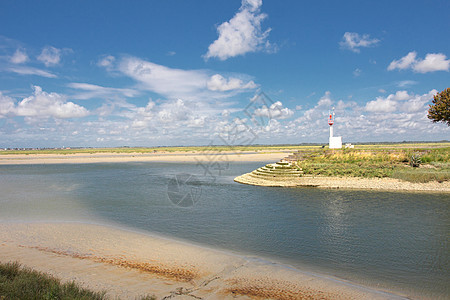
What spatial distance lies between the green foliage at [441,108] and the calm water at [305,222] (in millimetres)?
22586

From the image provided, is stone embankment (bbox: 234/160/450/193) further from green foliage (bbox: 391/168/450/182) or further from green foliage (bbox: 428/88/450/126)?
green foliage (bbox: 428/88/450/126)

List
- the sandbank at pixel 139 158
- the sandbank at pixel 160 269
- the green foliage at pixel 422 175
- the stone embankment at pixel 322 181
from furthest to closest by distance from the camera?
the sandbank at pixel 139 158, the green foliage at pixel 422 175, the stone embankment at pixel 322 181, the sandbank at pixel 160 269

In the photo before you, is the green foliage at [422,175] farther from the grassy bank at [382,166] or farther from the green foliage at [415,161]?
the green foliage at [415,161]

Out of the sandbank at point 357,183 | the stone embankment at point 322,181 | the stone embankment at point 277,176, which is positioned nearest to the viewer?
the sandbank at point 357,183

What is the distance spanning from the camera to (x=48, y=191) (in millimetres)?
23953

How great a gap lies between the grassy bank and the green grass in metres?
23.5

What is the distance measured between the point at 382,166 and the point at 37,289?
91.9 feet

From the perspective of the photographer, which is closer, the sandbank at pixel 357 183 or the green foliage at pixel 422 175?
the sandbank at pixel 357 183

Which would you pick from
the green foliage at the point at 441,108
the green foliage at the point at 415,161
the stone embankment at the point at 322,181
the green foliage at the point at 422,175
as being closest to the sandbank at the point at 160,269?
the stone embankment at the point at 322,181

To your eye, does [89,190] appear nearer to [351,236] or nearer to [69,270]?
[69,270]

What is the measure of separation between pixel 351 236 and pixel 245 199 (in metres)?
9.17

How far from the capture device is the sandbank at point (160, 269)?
20.5 feet

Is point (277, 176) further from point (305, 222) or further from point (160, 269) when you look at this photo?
point (160, 269)

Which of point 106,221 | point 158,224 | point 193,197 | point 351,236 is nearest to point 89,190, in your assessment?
point 193,197
